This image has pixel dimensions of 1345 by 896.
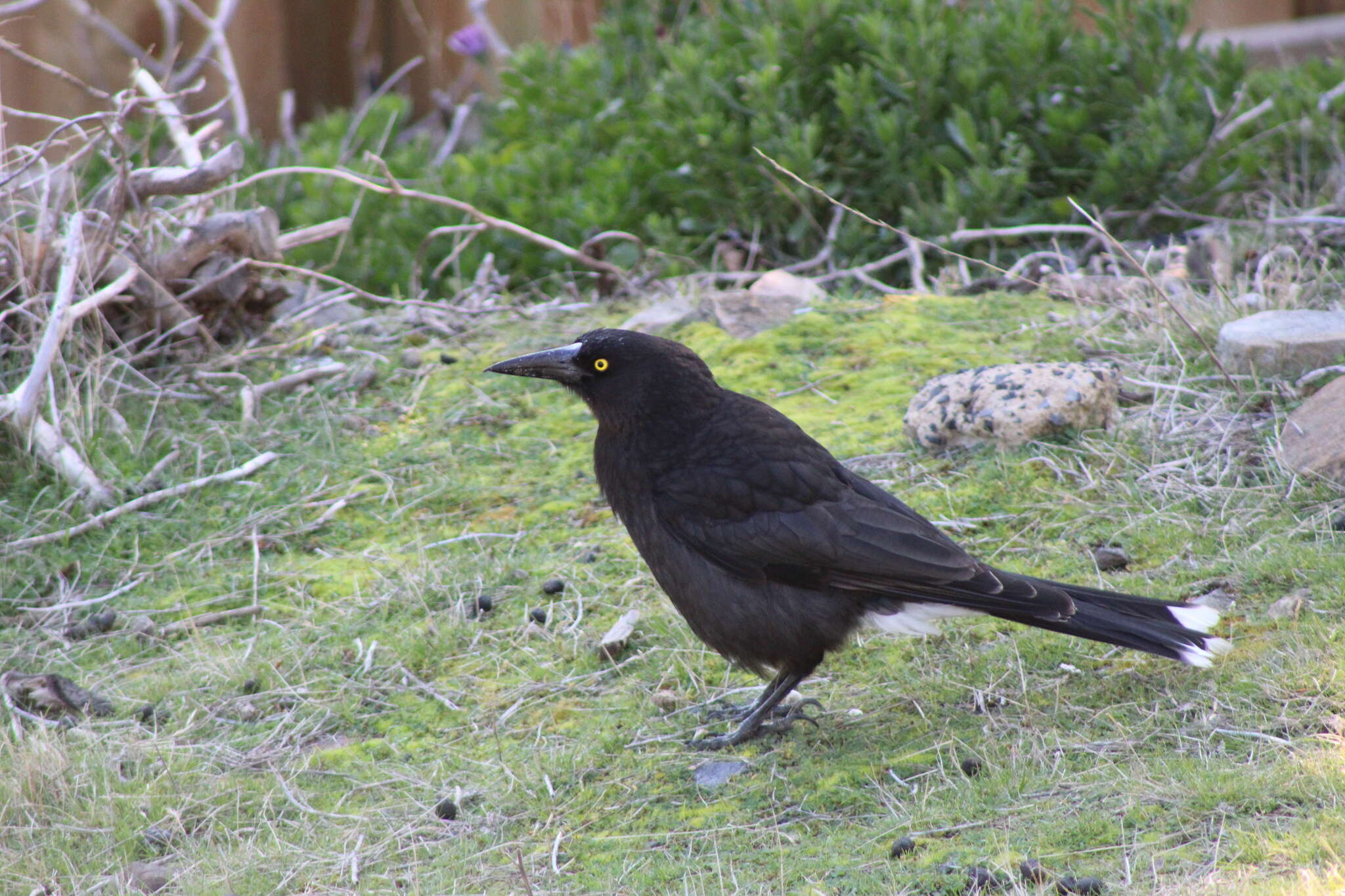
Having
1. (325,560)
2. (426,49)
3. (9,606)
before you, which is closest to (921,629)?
(325,560)

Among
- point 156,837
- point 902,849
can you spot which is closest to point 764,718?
point 902,849

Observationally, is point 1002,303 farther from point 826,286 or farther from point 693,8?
point 693,8

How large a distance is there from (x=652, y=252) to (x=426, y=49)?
13.0 feet

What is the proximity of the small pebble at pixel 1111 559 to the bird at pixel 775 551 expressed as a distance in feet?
1.52

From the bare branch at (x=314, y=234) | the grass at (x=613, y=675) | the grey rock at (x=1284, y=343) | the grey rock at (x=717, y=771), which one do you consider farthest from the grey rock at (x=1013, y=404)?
the bare branch at (x=314, y=234)

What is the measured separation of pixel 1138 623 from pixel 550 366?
1816 millimetres

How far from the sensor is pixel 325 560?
15.2 feet

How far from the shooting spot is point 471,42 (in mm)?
8930

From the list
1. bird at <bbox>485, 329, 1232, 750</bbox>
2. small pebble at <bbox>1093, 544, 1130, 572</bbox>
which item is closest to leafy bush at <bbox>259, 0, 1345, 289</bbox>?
small pebble at <bbox>1093, 544, 1130, 572</bbox>

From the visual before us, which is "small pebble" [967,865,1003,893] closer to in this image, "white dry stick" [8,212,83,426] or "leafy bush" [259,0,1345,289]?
"white dry stick" [8,212,83,426]

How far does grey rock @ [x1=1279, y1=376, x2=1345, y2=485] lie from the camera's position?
3982mm

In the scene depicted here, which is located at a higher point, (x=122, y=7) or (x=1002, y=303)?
(x=122, y=7)

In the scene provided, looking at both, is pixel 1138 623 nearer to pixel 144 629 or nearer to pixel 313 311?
pixel 144 629

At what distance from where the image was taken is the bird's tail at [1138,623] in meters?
3.28
